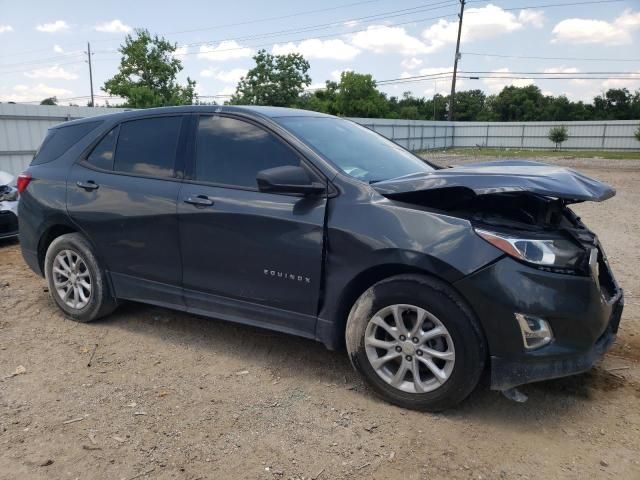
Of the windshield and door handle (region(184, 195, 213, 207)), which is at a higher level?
the windshield

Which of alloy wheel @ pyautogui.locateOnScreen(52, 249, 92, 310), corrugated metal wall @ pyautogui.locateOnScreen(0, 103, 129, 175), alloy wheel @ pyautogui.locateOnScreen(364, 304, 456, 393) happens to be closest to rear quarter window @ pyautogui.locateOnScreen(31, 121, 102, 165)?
alloy wheel @ pyautogui.locateOnScreen(52, 249, 92, 310)

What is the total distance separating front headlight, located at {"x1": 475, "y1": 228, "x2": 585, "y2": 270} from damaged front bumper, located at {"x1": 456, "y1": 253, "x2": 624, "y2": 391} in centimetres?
5

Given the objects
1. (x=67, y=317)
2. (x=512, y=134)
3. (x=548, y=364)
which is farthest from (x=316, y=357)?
(x=512, y=134)

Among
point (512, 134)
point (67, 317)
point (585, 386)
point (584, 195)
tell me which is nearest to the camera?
point (584, 195)

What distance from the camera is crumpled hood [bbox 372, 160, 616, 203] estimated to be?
2.67 meters

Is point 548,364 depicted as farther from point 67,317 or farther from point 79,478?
point 67,317

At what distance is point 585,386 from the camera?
10.7 ft

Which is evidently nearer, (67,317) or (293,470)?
(293,470)

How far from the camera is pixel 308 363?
3.65 m

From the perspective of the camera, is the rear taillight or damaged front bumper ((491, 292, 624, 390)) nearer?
damaged front bumper ((491, 292, 624, 390))

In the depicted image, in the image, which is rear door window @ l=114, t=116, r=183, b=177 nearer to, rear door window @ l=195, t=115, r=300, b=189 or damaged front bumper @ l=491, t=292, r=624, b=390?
rear door window @ l=195, t=115, r=300, b=189

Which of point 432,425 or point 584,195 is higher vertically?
point 584,195

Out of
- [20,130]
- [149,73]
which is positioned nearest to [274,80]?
[149,73]

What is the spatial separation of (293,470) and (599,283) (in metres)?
1.95
